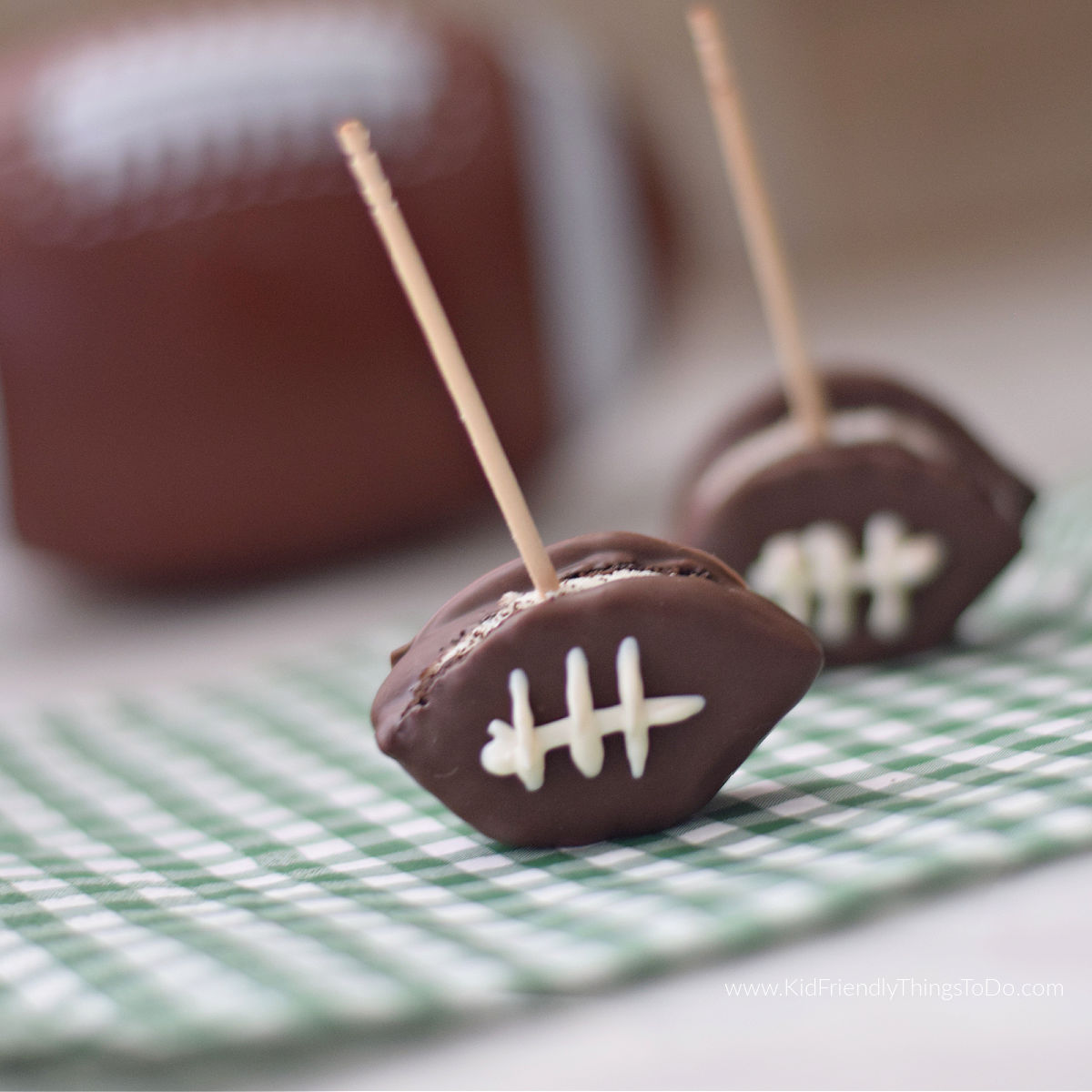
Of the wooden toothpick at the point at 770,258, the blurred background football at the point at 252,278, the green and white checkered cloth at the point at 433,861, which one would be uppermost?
the blurred background football at the point at 252,278

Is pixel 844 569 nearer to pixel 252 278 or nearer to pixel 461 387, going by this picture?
pixel 461 387

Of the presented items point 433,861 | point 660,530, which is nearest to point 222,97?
point 660,530

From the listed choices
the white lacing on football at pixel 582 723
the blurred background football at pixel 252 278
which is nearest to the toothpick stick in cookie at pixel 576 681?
the white lacing on football at pixel 582 723

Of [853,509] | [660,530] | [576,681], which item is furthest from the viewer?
[660,530]

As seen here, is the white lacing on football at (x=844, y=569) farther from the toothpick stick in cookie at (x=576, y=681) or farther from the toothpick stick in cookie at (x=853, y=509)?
the toothpick stick in cookie at (x=576, y=681)

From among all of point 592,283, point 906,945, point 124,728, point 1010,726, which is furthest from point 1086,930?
point 592,283
